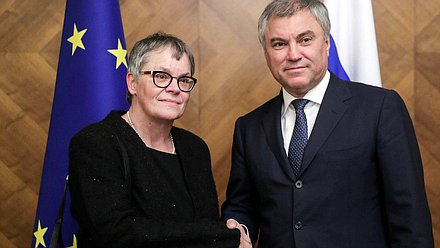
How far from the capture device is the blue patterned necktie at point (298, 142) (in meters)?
1.75

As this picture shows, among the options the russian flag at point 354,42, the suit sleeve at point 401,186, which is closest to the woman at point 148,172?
the suit sleeve at point 401,186

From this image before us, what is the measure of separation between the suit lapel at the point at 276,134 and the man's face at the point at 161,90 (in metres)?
0.37

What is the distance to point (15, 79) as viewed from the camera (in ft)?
8.74

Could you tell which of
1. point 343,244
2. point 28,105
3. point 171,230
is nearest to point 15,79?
point 28,105

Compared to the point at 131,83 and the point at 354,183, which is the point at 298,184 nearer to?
the point at 354,183

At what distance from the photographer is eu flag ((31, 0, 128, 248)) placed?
2.08m

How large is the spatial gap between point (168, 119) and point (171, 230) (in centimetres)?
41

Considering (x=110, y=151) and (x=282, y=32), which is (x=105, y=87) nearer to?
(x=110, y=151)

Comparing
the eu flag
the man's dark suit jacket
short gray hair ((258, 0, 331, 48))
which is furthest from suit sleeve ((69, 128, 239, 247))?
short gray hair ((258, 0, 331, 48))

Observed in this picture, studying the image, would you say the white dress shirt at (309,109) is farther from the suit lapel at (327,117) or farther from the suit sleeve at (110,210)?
the suit sleeve at (110,210)

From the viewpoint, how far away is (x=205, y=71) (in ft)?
9.07

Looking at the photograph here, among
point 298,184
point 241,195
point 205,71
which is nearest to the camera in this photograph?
point 298,184

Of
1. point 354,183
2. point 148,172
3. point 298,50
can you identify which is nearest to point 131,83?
point 148,172

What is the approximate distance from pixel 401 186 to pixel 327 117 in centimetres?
34
